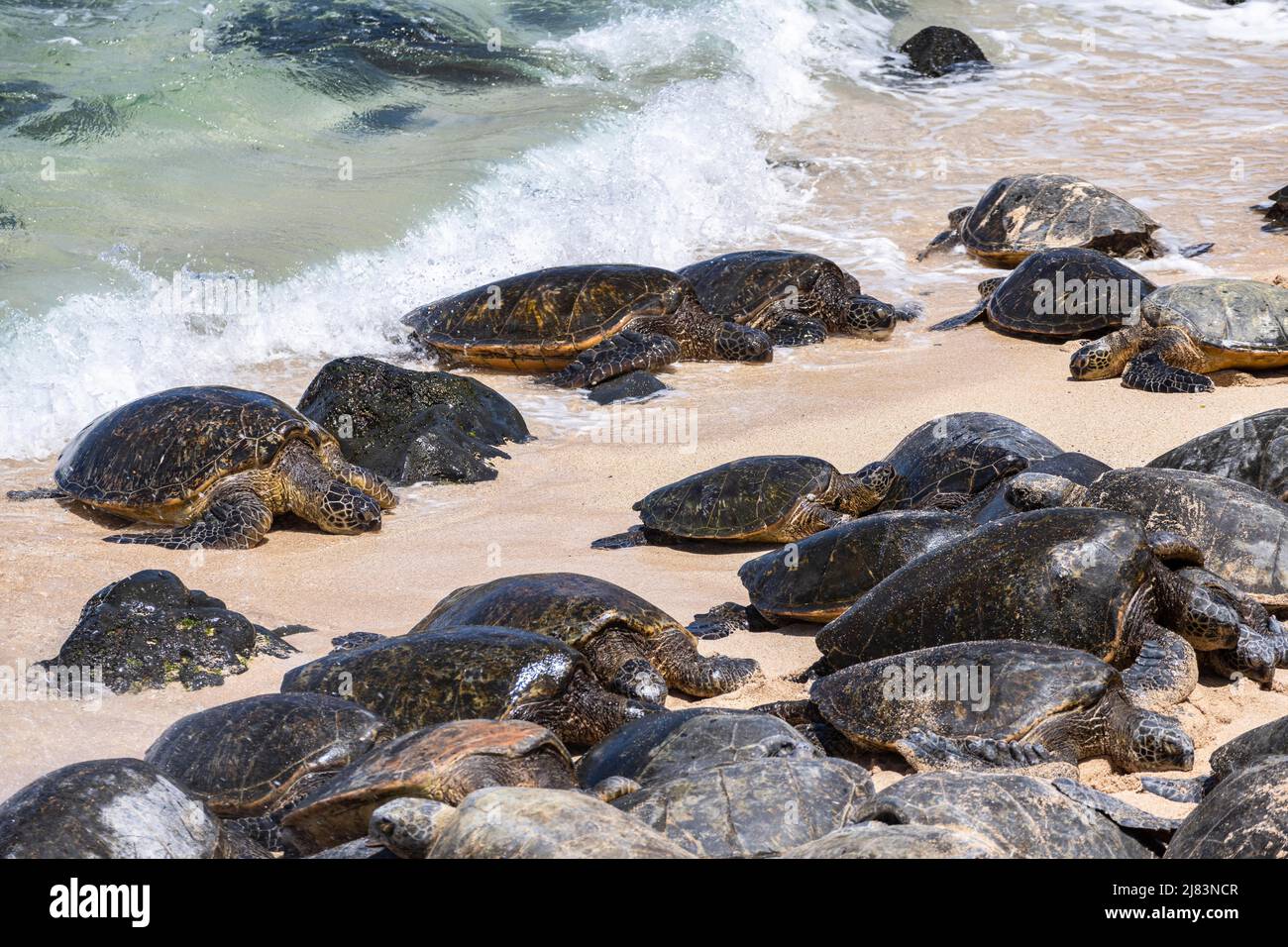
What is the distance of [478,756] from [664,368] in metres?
6.26

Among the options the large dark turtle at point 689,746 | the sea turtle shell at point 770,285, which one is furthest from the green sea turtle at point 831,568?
the sea turtle shell at point 770,285

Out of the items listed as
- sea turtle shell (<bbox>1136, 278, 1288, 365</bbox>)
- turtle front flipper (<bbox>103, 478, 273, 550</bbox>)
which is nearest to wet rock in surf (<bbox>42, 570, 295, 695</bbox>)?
turtle front flipper (<bbox>103, 478, 273, 550</bbox>)

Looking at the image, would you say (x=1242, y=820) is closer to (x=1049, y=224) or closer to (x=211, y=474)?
(x=211, y=474)

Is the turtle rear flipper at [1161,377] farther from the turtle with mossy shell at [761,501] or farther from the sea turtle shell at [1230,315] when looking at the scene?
the turtle with mossy shell at [761,501]

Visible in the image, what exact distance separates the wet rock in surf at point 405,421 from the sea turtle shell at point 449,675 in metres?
3.16

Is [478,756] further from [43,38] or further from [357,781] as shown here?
[43,38]

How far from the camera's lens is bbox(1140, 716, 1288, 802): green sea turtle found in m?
3.68

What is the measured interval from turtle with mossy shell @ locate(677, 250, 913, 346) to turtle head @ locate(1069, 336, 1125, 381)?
5.81ft

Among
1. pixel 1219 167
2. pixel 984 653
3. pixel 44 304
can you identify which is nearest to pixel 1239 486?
pixel 984 653

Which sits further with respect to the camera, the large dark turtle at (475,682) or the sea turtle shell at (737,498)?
the sea turtle shell at (737,498)

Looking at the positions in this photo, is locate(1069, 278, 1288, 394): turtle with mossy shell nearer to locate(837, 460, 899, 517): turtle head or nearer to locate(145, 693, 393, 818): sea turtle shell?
locate(837, 460, 899, 517): turtle head

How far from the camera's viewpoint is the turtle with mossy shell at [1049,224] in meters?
11.1

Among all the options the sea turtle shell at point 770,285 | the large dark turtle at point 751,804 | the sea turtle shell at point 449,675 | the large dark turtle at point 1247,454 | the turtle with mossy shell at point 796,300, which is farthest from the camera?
the sea turtle shell at point 770,285

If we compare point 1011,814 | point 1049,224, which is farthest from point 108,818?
point 1049,224
